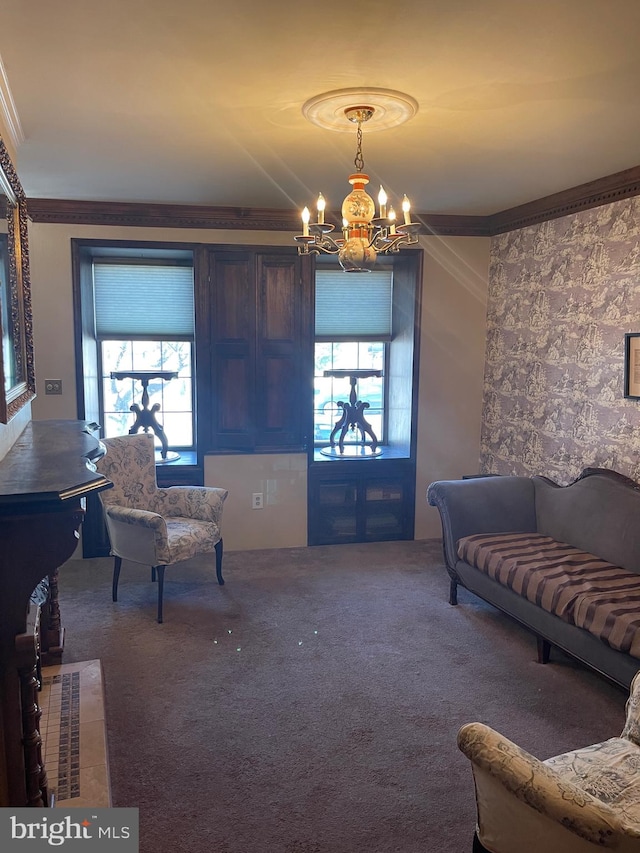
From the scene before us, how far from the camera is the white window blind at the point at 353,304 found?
530cm

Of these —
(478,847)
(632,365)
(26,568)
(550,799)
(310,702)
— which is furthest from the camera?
(632,365)

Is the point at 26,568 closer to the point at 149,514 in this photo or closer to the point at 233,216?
the point at 149,514

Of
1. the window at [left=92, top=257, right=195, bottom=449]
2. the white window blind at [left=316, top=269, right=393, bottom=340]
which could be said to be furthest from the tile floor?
the white window blind at [left=316, top=269, right=393, bottom=340]

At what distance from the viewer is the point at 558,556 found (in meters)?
3.67

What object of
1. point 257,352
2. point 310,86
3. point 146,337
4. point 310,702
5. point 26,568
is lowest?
point 310,702

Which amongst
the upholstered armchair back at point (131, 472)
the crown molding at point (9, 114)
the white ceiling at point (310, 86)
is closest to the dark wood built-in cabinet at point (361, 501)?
the upholstered armchair back at point (131, 472)

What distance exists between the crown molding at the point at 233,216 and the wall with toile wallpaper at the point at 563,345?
103 millimetres

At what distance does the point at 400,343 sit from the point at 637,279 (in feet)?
6.88

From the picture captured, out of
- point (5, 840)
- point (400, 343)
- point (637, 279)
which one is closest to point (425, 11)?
point (637, 279)

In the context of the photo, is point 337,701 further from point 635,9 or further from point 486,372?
point 486,372

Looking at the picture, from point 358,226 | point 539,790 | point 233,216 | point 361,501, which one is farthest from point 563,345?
point 539,790

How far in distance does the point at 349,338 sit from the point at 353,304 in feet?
0.93

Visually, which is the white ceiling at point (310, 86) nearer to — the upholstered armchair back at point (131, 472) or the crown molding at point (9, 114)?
the crown molding at point (9, 114)

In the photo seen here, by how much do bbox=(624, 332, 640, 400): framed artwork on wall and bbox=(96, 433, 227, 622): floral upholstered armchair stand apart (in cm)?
262
